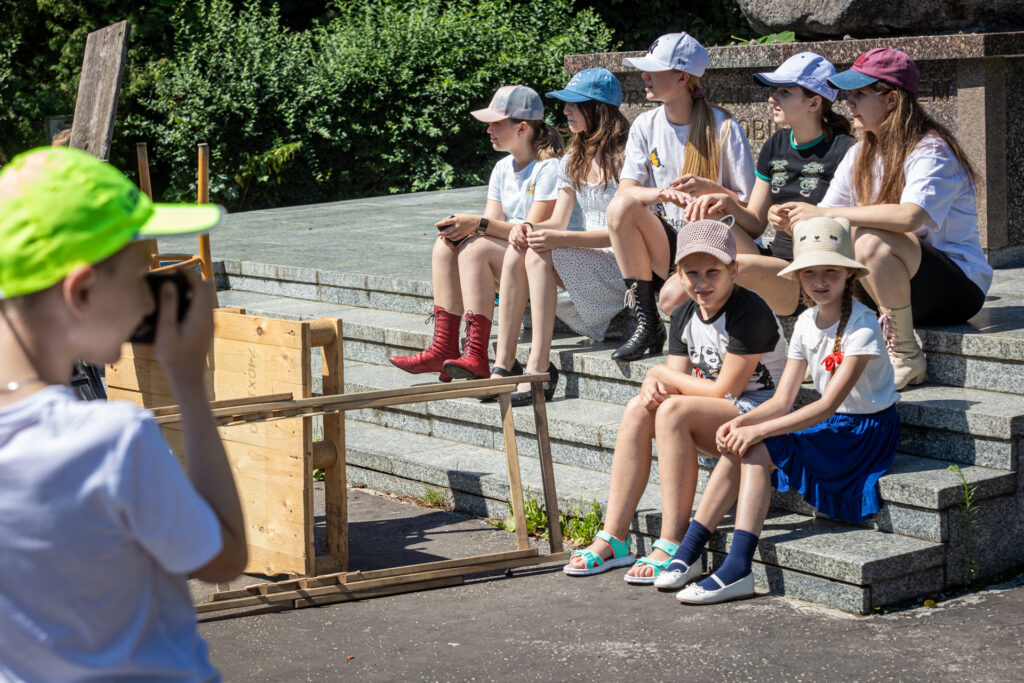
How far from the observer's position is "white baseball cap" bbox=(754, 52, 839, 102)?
5.59 meters

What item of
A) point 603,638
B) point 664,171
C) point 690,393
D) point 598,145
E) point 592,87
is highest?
point 592,87

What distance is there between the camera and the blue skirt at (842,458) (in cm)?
445

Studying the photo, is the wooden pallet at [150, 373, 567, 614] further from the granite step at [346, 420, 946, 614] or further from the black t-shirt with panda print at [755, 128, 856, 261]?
the black t-shirt with panda print at [755, 128, 856, 261]

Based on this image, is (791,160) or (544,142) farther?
(544,142)

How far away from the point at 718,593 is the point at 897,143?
205 cm

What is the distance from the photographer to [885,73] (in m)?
5.10

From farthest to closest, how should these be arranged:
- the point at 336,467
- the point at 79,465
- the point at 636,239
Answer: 1. the point at 636,239
2. the point at 336,467
3. the point at 79,465

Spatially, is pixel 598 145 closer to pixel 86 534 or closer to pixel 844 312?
pixel 844 312

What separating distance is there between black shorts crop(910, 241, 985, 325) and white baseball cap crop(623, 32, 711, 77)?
1557 mm

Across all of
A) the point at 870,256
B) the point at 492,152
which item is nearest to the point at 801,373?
the point at 870,256

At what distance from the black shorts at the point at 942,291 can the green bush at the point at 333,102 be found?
12447 mm

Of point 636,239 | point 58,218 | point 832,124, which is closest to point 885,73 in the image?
point 832,124

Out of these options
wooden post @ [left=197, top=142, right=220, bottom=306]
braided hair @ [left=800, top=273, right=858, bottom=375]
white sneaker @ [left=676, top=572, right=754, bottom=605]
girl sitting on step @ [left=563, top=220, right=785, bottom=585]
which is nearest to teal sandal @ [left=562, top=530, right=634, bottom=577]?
girl sitting on step @ [left=563, top=220, right=785, bottom=585]

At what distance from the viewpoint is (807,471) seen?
4.52m
